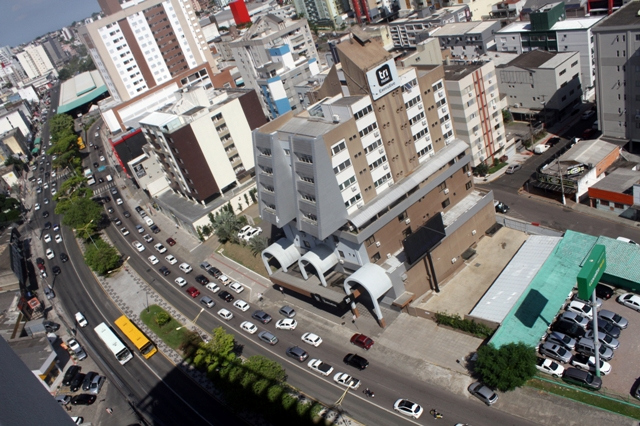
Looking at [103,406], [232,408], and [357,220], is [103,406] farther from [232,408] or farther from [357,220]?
[357,220]

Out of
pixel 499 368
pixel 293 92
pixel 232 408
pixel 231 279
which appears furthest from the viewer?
pixel 293 92

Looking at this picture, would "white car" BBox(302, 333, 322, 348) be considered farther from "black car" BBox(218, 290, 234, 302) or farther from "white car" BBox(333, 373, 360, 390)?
"black car" BBox(218, 290, 234, 302)

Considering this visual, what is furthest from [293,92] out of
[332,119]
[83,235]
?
[332,119]

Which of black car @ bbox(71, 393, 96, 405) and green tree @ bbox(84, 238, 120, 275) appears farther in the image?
green tree @ bbox(84, 238, 120, 275)

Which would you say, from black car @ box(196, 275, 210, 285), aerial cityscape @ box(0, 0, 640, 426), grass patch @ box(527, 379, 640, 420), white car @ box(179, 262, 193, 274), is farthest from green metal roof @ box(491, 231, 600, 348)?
white car @ box(179, 262, 193, 274)

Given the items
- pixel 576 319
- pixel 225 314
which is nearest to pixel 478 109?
pixel 576 319

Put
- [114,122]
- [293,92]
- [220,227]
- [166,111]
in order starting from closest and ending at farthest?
[220,227]
[166,111]
[293,92]
[114,122]
